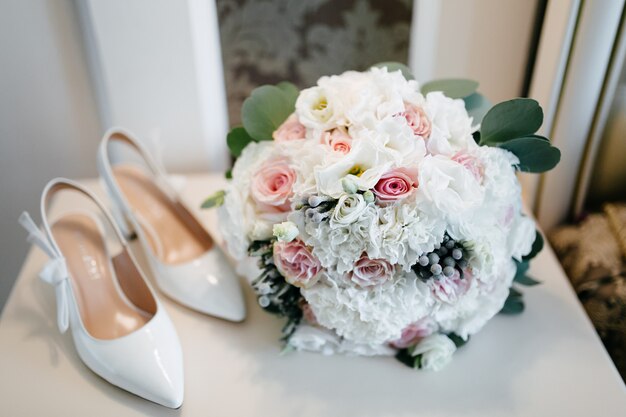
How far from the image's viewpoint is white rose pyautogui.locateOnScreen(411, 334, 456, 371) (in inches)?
24.2

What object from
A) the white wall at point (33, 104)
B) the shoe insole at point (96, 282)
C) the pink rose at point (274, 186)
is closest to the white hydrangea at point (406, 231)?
the pink rose at point (274, 186)

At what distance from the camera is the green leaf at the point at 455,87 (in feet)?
2.20

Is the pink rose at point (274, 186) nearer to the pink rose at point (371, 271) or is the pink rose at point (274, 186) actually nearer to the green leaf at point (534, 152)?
the pink rose at point (371, 271)

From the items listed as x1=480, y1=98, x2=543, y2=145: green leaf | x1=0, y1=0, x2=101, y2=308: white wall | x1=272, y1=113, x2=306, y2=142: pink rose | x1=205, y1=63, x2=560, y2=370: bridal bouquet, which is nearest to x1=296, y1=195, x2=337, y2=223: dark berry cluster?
x1=205, y1=63, x2=560, y2=370: bridal bouquet

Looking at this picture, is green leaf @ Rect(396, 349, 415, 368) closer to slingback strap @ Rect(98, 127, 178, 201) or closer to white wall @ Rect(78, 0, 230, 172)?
slingback strap @ Rect(98, 127, 178, 201)

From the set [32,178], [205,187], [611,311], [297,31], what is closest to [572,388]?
[611,311]

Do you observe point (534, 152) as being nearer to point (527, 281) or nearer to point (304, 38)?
point (527, 281)

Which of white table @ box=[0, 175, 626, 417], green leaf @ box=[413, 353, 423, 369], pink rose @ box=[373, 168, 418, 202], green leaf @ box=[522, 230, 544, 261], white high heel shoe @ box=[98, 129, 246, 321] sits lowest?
white table @ box=[0, 175, 626, 417]

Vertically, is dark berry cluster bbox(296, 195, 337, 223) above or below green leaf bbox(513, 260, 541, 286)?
above

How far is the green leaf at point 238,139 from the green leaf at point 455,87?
0.25 meters

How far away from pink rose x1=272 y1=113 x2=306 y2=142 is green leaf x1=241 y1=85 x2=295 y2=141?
0.03 meters

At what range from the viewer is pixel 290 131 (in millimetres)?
604

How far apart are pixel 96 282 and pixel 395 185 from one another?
0.49 m

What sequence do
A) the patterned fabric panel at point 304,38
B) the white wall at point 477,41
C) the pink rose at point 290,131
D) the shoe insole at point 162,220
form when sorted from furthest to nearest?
the patterned fabric panel at point 304,38, the white wall at point 477,41, the shoe insole at point 162,220, the pink rose at point 290,131
